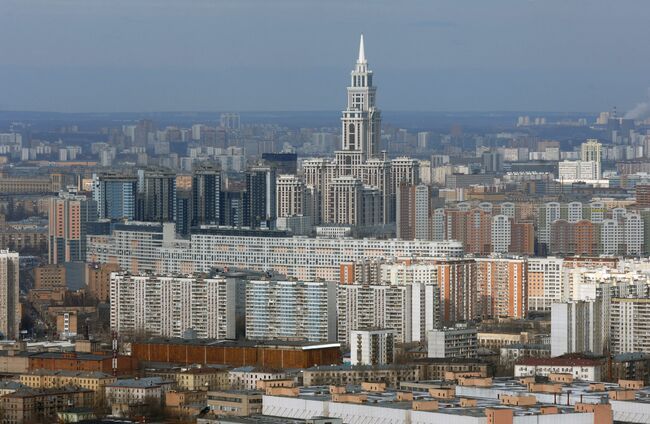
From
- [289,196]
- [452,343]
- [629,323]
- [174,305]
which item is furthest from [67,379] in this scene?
[289,196]

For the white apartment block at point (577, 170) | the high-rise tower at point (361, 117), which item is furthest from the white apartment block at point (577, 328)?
the white apartment block at point (577, 170)

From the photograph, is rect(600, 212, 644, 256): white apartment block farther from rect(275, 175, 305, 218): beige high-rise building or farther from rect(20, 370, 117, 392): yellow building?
rect(20, 370, 117, 392): yellow building

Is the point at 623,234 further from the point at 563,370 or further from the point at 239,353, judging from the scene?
the point at 563,370

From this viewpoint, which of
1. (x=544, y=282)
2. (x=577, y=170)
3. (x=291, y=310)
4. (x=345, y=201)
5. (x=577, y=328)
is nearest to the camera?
(x=577, y=328)

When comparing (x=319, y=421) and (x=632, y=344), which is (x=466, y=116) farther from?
(x=319, y=421)

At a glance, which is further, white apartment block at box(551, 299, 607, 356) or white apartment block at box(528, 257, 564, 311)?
white apartment block at box(528, 257, 564, 311)

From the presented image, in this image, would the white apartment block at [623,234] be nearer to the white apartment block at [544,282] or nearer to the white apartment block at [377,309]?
the white apartment block at [544,282]

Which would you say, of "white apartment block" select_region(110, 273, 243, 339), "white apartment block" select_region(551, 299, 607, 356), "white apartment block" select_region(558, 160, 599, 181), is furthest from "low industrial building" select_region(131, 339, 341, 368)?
"white apartment block" select_region(558, 160, 599, 181)
